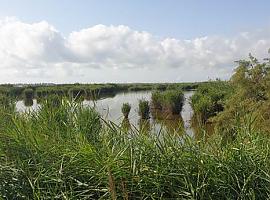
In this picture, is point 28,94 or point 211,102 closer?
point 211,102

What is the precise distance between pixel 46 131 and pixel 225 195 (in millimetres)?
2411

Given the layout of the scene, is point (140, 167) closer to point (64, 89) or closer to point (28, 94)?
point (64, 89)

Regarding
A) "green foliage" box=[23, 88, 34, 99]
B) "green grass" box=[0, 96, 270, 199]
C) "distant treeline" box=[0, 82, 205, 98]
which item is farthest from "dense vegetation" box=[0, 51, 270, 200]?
"green foliage" box=[23, 88, 34, 99]

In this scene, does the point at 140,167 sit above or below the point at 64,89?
below

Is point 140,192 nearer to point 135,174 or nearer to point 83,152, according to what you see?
point 135,174

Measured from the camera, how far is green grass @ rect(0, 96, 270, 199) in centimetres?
343

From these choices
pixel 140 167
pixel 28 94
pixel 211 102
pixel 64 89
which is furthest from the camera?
pixel 28 94

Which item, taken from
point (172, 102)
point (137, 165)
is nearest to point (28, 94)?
point (172, 102)

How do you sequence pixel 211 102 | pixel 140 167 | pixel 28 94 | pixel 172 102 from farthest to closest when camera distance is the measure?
pixel 28 94 < pixel 172 102 < pixel 211 102 < pixel 140 167

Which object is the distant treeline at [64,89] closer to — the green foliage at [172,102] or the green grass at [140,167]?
the green grass at [140,167]

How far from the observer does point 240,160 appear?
3.54 m

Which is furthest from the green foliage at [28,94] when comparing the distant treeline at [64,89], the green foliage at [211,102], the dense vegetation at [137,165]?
the dense vegetation at [137,165]

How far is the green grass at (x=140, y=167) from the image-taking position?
135 inches

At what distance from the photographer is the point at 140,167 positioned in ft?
12.1
